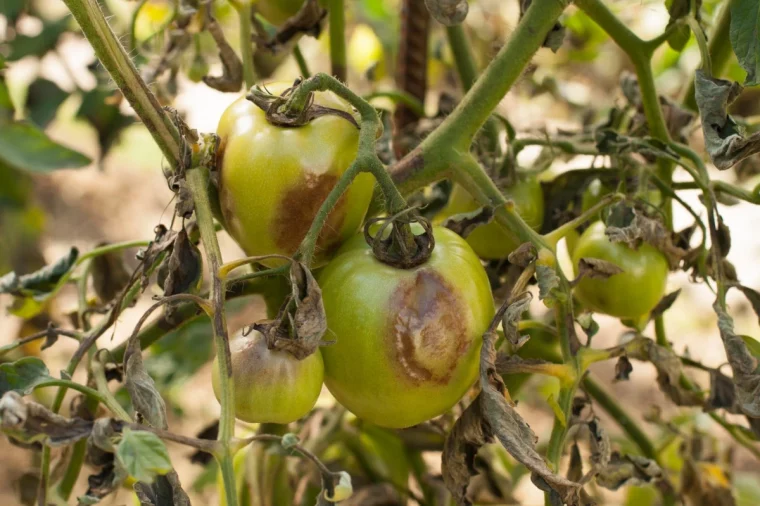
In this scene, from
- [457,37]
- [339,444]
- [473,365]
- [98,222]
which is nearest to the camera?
[473,365]

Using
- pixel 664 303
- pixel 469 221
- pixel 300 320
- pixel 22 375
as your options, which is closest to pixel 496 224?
pixel 469 221

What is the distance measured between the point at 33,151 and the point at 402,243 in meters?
0.66

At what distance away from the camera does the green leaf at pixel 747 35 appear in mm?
606

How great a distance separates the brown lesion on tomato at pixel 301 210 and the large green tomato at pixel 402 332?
0.12 ft

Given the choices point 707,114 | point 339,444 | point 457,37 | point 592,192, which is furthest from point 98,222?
point 707,114

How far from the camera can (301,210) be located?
0.61 m

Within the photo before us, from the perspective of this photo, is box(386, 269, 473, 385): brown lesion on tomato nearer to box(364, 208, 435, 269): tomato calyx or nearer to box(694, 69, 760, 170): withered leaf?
box(364, 208, 435, 269): tomato calyx

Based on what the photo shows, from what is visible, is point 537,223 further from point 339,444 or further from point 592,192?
point 339,444

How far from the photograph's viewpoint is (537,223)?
843 mm

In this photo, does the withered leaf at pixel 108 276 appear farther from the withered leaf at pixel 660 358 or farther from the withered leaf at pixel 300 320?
the withered leaf at pixel 660 358

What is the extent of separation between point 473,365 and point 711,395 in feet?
1.01

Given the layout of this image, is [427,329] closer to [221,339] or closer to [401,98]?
[221,339]

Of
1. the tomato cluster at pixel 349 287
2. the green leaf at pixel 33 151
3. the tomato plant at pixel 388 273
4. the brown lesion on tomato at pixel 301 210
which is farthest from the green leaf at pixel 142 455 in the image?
the green leaf at pixel 33 151

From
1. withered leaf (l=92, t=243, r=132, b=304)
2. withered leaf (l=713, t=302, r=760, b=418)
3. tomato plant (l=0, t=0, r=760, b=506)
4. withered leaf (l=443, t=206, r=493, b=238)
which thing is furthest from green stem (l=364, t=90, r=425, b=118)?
withered leaf (l=713, t=302, r=760, b=418)
